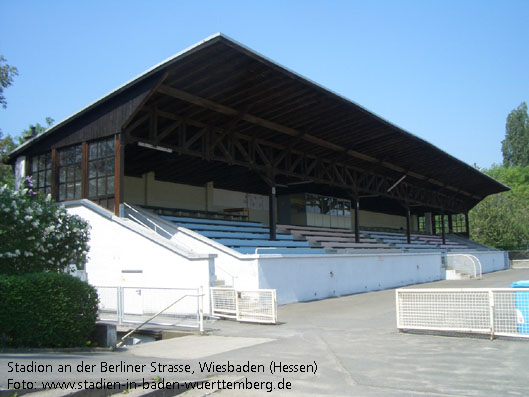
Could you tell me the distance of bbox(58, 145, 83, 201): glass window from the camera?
18891mm

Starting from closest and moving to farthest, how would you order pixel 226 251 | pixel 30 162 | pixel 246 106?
pixel 226 251 < pixel 246 106 < pixel 30 162

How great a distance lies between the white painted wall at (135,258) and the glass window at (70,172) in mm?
1185

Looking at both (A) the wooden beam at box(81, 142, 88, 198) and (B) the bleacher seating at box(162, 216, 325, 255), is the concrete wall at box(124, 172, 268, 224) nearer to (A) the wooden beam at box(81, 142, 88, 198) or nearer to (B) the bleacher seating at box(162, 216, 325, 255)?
(B) the bleacher seating at box(162, 216, 325, 255)

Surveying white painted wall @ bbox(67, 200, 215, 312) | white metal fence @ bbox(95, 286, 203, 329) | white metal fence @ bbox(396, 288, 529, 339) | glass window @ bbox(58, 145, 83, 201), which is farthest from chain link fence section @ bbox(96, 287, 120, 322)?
white metal fence @ bbox(396, 288, 529, 339)

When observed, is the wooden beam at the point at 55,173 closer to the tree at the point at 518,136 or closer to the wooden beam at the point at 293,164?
the wooden beam at the point at 293,164

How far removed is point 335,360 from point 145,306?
6268mm

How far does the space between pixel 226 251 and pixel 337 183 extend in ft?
41.1

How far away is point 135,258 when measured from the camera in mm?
A: 15789

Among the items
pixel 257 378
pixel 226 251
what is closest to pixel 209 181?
pixel 226 251

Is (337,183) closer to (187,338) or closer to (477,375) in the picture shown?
(187,338)

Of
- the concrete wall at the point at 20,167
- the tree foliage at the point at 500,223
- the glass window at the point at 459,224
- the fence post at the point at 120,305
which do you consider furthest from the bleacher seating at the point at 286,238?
the tree foliage at the point at 500,223

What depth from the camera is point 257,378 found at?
661cm

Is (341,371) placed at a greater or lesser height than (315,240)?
lesser

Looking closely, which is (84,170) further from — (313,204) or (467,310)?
(313,204)
